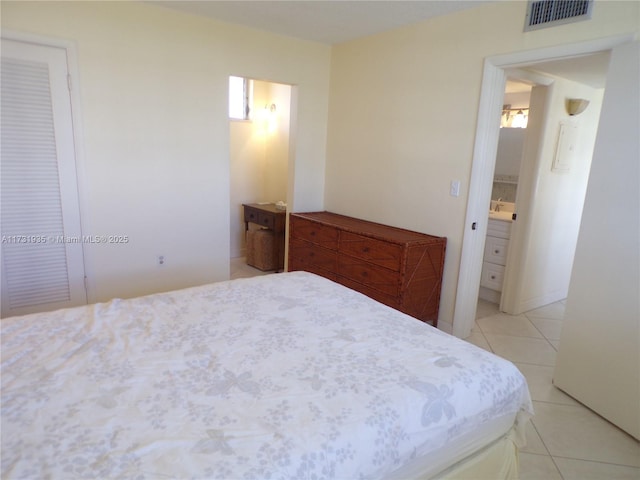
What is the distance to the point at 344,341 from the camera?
1.52 meters

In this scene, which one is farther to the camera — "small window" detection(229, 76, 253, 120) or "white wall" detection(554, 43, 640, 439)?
"small window" detection(229, 76, 253, 120)

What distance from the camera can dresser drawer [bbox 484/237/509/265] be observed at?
379 cm

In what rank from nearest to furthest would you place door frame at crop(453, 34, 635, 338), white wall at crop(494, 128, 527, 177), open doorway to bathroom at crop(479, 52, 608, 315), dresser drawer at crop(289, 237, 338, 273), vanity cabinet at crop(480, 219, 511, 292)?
door frame at crop(453, 34, 635, 338) → open doorway to bathroom at crop(479, 52, 608, 315) → dresser drawer at crop(289, 237, 338, 273) → vanity cabinet at crop(480, 219, 511, 292) → white wall at crop(494, 128, 527, 177)

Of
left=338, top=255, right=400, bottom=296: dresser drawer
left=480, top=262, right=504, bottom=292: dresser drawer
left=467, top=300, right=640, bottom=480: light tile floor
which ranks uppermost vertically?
left=338, top=255, right=400, bottom=296: dresser drawer

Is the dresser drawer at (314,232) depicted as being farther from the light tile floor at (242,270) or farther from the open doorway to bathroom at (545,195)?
the open doorway to bathroom at (545,195)

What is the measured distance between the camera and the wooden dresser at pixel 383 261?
9.57 feet

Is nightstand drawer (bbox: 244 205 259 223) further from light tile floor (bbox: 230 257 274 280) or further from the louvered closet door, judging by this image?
the louvered closet door

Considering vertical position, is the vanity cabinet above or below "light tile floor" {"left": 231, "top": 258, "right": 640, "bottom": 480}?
above

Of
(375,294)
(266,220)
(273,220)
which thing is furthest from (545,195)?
(266,220)

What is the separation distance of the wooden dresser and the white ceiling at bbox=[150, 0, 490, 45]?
1660 mm

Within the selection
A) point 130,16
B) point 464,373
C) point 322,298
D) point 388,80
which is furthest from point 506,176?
point 130,16

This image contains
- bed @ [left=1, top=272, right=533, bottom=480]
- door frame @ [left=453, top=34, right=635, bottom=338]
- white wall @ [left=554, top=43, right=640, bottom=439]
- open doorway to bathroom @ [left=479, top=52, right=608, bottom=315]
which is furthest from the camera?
open doorway to bathroom @ [left=479, top=52, right=608, bottom=315]

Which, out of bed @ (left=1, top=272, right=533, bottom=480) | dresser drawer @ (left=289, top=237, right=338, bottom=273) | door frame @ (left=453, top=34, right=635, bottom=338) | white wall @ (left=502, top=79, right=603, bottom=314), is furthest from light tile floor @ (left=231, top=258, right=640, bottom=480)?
dresser drawer @ (left=289, top=237, right=338, bottom=273)

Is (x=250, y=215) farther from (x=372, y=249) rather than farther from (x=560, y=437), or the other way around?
(x=560, y=437)
